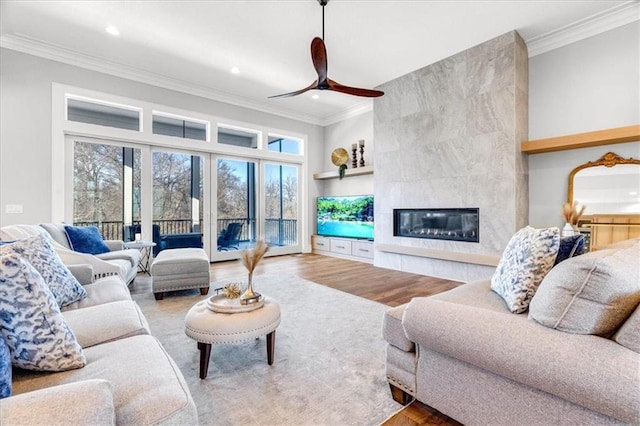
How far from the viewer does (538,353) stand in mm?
1060

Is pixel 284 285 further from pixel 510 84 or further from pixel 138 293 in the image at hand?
pixel 510 84

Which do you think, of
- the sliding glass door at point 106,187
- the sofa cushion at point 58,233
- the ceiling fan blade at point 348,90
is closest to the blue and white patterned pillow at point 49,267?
the sofa cushion at point 58,233

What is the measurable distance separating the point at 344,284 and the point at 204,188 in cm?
331

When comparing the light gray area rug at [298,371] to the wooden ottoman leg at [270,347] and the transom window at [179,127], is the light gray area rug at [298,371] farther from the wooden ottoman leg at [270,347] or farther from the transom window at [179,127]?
the transom window at [179,127]

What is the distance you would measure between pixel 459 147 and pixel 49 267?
4567 mm

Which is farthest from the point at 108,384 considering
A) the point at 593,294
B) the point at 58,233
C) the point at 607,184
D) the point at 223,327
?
the point at 607,184

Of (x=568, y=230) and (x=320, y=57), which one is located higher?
(x=320, y=57)

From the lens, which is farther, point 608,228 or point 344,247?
point 344,247

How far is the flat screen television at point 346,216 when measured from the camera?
594cm

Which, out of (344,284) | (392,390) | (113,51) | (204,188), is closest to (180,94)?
(113,51)

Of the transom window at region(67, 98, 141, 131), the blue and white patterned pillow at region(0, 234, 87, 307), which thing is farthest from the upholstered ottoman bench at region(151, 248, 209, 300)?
the transom window at region(67, 98, 141, 131)

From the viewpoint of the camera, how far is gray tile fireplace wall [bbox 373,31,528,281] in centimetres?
378

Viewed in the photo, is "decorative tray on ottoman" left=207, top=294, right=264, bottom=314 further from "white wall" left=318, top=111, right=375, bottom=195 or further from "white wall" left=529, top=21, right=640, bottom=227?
"white wall" left=318, top=111, right=375, bottom=195

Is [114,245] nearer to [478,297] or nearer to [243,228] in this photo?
[243,228]
